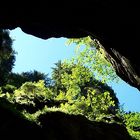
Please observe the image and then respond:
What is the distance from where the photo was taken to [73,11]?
13195mm

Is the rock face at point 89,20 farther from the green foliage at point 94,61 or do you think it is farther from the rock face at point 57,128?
the green foliage at point 94,61

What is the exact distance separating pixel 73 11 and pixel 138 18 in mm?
2597

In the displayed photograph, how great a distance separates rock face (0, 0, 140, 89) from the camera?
41.5ft

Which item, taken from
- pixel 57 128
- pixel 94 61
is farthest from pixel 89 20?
pixel 94 61

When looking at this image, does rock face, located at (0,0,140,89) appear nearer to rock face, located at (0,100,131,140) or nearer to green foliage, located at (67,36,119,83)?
rock face, located at (0,100,131,140)

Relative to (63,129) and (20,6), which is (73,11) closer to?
(20,6)

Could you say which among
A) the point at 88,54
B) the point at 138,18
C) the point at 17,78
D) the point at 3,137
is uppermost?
the point at 17,78

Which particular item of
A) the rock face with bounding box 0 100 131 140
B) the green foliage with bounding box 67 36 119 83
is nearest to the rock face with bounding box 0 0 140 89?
the rock face with bounding box 0 100 131 140

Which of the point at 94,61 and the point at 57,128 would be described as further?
the point at 94,61

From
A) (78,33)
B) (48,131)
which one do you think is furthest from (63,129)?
(78,33)

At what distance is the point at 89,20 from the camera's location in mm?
13562

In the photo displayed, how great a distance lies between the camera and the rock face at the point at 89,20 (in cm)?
1265

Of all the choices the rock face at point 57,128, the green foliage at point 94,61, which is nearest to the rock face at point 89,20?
the rock face at point 57,128

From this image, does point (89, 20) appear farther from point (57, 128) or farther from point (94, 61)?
point (94, 61)
